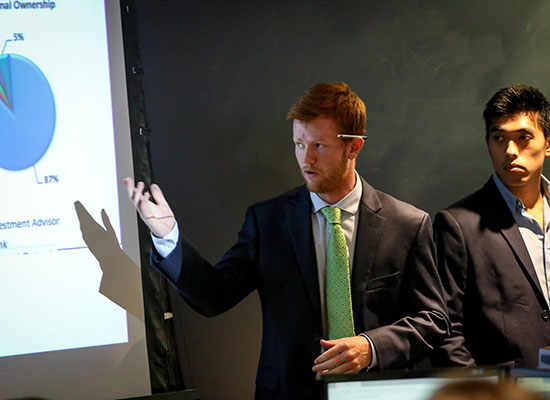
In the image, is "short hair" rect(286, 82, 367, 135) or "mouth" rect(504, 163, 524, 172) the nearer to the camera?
"short hair" rect(286, 82, 367, 135)

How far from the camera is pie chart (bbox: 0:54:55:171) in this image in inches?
98.9

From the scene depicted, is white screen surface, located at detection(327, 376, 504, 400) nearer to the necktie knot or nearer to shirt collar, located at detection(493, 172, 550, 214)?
the necktie knot

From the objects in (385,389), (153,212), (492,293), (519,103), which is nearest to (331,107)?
(153,212)

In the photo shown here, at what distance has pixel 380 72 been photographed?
344cm

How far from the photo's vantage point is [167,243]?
2.33m

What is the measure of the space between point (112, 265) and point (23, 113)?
2.12 feet

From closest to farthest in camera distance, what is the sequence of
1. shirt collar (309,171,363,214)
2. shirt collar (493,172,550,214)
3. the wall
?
shirt collar (309,171,363,214)
shirt collar (493,172,550,214)
the wall

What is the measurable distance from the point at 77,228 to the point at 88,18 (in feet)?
2.62

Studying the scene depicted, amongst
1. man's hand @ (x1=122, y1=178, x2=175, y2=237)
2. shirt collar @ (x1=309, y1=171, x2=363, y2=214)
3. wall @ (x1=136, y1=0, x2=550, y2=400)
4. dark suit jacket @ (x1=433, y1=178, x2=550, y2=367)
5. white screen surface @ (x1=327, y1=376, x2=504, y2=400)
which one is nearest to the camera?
white screen surface @ (x1=327, y1=376, x2=504, y2=400)

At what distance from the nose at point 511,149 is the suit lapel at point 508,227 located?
147 mm

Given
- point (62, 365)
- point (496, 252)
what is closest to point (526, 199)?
point (496, 252)

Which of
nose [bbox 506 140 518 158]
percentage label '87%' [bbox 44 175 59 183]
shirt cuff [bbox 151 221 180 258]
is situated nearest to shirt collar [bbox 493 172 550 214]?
nose [bbox 506 140 518 158]

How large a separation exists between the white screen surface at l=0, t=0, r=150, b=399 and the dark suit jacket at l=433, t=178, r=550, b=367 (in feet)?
4.10

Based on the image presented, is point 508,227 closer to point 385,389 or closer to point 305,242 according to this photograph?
point 305,242
